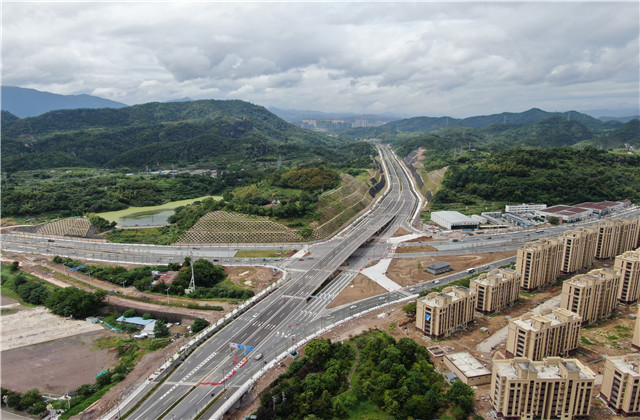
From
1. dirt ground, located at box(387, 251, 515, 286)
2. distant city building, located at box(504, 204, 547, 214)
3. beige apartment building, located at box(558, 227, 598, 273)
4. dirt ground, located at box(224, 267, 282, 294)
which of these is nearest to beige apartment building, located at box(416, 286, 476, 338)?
dirt ground, located at box(387, 251, 515, 286)

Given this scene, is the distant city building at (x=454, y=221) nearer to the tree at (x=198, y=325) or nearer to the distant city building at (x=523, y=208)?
the distant city building at (x=523, y=208)

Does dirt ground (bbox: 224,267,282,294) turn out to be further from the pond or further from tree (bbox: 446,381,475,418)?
the pond

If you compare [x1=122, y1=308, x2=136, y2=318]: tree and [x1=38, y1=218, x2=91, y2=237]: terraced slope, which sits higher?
[x1=38, y1=218, x2=91, y2=237]: terraced slope

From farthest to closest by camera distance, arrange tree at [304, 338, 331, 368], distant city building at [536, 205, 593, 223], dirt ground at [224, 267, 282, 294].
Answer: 1. distant city building at [536, 205, 593, 223]
2. dirt ground at [224, 267, 282, 294]
3. tree at [304, 338, 331, 368]

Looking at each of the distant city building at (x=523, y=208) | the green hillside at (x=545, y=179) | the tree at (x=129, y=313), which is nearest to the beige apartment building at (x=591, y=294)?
the distant city building at (x=523, y=208)

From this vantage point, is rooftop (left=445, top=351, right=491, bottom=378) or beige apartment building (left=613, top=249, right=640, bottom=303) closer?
rooftop (left=445, top=351, right=491, bottom=378)

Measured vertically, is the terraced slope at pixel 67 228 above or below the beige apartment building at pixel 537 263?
below
